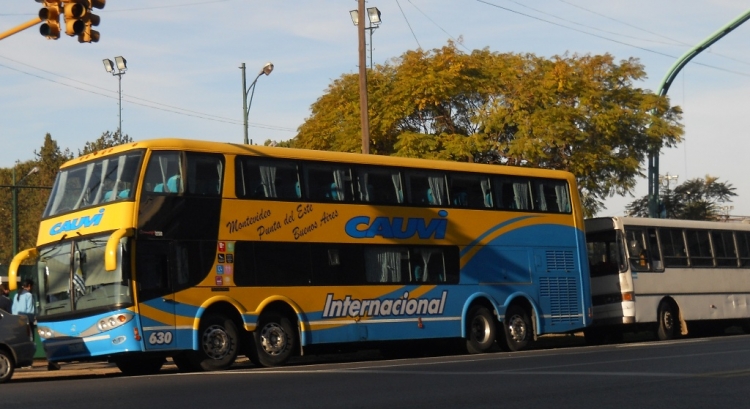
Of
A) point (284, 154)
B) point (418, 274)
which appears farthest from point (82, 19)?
point (418, 274)

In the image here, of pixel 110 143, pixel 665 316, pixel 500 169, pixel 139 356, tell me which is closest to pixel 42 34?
pixel 139 356

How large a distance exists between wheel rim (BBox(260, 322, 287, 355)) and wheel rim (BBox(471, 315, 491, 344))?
492 cm

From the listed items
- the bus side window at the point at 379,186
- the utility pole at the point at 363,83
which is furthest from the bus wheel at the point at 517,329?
the utility pole at the point at 363,83

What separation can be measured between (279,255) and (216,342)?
2.07 m

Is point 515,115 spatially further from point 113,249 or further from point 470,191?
point 113,249

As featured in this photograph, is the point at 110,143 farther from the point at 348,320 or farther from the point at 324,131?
the point at 348,320

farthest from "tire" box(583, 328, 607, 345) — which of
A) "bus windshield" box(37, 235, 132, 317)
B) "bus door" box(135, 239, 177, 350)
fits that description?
"bus windshield" box(37, 235, 132, 317)

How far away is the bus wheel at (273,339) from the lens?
19.8 meters

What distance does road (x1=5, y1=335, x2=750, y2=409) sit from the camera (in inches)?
435

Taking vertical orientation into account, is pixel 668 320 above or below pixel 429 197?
below

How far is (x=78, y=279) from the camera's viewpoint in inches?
731

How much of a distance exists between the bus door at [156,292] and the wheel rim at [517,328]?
8324 mm

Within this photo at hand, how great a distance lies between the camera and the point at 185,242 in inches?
745

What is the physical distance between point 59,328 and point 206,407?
8.31m
